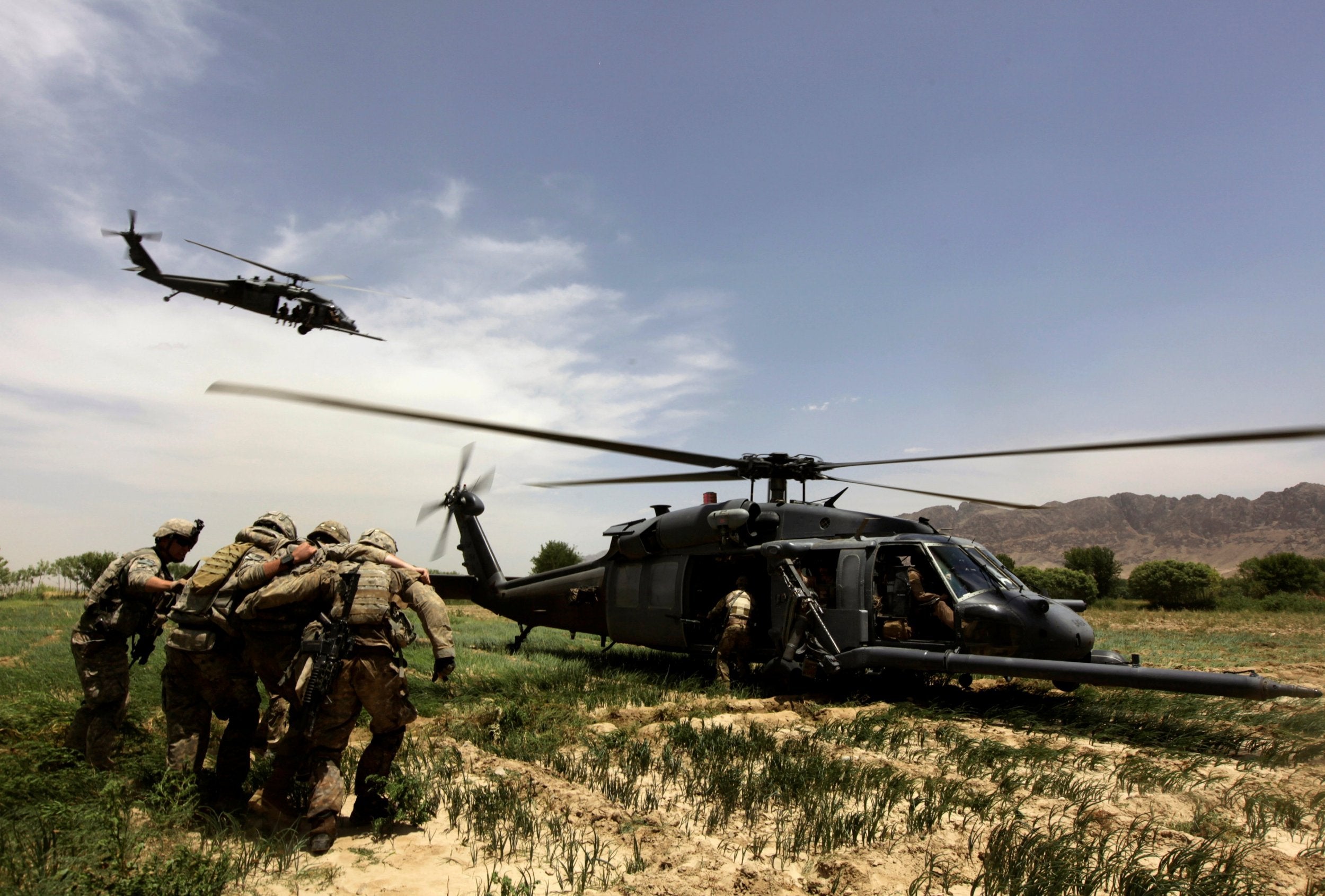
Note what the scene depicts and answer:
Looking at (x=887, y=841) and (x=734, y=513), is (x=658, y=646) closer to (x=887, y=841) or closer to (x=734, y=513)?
(x=734, y=513)

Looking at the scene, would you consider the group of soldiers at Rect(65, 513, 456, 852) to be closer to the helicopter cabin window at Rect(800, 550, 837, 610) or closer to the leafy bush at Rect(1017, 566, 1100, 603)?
the helicopter cabin window at Rect(800, 550, 837, 610)

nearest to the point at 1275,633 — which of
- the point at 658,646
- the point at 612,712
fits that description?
the point at 658,646

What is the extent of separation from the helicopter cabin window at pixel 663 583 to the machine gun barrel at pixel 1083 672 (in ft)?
8.38

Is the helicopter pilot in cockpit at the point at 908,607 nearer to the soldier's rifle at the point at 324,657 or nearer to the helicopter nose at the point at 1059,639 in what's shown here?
the helicopter nose at the point at 1059,639

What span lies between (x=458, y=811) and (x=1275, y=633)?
22.5 metres

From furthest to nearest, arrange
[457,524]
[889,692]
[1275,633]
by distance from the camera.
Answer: [1275,633] → [457,524] → [889,692]

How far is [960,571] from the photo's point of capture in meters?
7.92

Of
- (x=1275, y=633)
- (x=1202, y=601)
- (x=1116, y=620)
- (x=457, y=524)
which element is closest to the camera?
(x=457, y=524)

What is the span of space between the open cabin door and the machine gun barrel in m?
2.49

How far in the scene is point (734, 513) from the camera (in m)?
8.97

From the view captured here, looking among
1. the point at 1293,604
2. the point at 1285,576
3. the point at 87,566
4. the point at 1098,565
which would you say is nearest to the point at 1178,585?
the point at 1293,604

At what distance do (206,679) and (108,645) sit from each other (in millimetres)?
944

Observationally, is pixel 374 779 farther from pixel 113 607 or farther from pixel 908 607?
pixel 908 607

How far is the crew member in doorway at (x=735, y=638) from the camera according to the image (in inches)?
350
